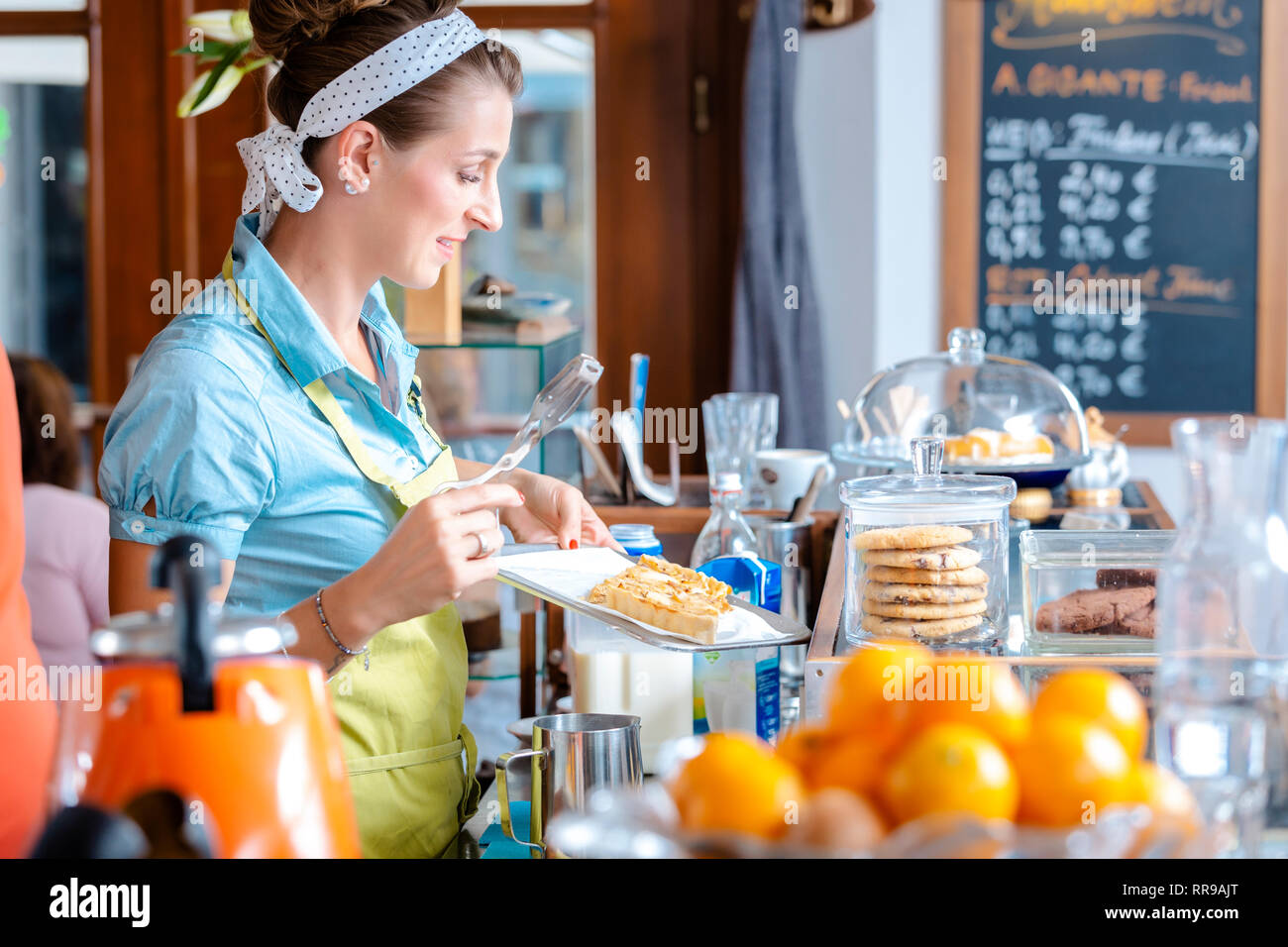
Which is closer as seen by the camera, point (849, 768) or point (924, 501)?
point (849, 768)

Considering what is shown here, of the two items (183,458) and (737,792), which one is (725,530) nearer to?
(183,458)

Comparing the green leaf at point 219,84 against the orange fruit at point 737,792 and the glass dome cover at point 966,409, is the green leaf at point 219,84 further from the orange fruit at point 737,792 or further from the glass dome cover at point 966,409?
the orange fruit at point 737,792

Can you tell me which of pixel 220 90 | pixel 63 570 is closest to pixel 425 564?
pixel 63 570

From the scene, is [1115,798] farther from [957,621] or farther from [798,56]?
[798,56]

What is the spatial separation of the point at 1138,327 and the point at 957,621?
2.27m

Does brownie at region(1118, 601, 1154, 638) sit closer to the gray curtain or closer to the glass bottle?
the glass bottle

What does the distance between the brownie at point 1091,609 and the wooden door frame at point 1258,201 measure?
2122 millimetres

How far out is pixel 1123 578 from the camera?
1.10m

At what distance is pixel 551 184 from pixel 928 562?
228 cm

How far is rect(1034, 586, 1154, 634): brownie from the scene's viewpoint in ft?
3.51

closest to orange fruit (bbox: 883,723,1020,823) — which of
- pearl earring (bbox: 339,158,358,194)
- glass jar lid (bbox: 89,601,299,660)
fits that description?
glass jar lid (bbox: 89,601,299,660)

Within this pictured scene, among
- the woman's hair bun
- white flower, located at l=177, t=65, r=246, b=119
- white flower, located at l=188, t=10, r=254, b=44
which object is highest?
white flower, located at l=188, t=10, r=254, b=44

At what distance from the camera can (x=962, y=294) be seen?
10.3 ft

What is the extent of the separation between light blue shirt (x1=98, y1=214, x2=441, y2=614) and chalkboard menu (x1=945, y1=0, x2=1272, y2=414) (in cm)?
212
